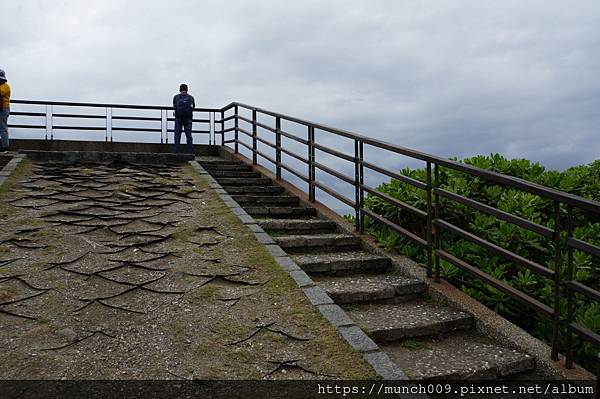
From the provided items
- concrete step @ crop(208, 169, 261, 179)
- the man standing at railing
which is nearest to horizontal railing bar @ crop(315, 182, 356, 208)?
concrete step @ crop(208, 169, 261, 179)

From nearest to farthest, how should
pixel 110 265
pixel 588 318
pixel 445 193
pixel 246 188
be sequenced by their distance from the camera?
1. pixel 588 318
2. pixel 445 193
3. pixel 110 265
4. pixel 246 188

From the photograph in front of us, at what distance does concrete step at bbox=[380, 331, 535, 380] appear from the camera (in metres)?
3.81

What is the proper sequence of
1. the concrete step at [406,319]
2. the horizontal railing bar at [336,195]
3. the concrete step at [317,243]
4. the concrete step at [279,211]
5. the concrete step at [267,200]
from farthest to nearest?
the concrete step at [267,200], the concrete step at [279,211], the horizontal railing bar at [336,195], the concrete step at [317,243], the concrete step at [406,319]

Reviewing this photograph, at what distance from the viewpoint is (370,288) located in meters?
5.12

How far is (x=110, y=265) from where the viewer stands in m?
5.34

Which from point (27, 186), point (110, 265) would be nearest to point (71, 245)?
point (110, 265)

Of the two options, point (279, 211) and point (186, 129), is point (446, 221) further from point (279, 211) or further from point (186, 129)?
point (186, 129)

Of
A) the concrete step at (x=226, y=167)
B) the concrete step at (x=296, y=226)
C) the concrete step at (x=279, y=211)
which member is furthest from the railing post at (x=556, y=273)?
the concrete step at (x=226, y=167)

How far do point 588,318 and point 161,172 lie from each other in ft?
26.2

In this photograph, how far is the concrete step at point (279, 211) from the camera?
7836mm

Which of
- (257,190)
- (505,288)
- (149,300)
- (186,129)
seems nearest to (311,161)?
(257,190)

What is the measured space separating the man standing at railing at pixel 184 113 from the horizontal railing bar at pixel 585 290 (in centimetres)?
Answer: 1069

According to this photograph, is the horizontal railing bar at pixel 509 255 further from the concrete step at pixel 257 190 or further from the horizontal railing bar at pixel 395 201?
the concrete step at pixel 257 190

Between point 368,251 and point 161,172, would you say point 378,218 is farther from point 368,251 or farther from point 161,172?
point 161,172
